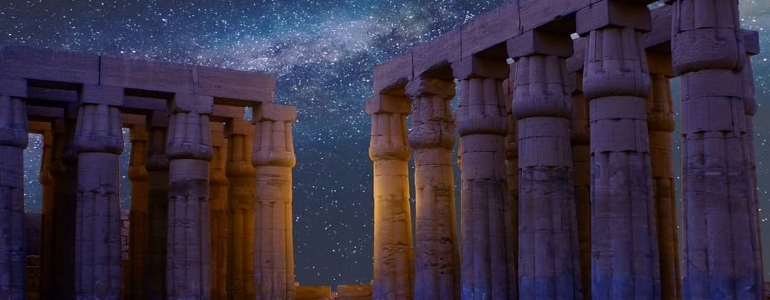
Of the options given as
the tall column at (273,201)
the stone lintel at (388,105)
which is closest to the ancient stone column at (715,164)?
the stone lintel at (388,105)

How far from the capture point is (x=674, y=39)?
56.3 ft

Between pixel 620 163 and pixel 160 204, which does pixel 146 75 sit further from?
pixel 620 163

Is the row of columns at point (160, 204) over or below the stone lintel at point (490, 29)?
below

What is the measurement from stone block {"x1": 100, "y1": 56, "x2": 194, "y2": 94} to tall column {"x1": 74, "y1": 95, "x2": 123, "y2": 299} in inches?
18.3

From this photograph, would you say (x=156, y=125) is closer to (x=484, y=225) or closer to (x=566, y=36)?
(x=484, y=225)

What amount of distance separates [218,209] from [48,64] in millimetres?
9551

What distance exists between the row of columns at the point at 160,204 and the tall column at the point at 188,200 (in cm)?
3

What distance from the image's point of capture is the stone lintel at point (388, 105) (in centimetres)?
2780

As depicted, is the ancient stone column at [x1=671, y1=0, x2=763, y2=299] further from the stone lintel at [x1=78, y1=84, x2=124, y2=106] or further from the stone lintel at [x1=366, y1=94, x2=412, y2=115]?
the stone lintel at [x1=78, y1=84, x2=124, y2=106]

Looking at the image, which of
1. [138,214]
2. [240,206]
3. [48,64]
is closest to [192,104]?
[48,64]

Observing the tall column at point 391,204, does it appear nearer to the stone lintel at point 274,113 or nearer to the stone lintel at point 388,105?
the stone lintel at point 388,105

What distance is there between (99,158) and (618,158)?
48.0 feet

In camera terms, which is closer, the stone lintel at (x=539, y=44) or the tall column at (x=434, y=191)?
the stone lintel at (x=539, y=44)

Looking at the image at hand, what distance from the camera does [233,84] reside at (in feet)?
95.5
